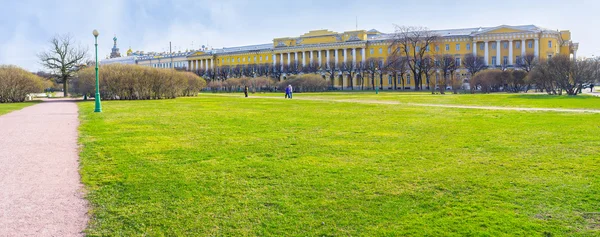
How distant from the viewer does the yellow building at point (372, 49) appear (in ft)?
274

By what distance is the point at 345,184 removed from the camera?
735cm

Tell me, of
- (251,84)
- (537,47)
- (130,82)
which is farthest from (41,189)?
(537,47)

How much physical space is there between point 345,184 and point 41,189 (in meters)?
4.54

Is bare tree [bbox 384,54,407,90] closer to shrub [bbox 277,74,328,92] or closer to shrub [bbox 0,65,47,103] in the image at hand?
shrub [bbox 277,74,328,92]

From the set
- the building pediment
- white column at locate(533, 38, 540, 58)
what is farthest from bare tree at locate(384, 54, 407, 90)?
white column at locate(533, 38, 540, 58)

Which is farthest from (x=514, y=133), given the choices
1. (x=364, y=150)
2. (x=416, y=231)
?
(x=416, y=231)

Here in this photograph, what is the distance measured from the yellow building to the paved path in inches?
2838

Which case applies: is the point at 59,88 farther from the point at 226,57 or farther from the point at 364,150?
the point at 364,150

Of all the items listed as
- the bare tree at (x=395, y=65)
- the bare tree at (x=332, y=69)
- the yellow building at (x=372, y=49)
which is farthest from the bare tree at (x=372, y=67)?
the bare tree at (x=332, y=69)

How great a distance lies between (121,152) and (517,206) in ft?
25.3

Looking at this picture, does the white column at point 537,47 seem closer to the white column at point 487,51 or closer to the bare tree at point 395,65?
the white column at point 487,51

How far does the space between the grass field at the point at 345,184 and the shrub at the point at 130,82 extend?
3317cm

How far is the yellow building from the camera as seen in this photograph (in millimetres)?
83375

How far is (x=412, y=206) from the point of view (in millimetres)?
6258
